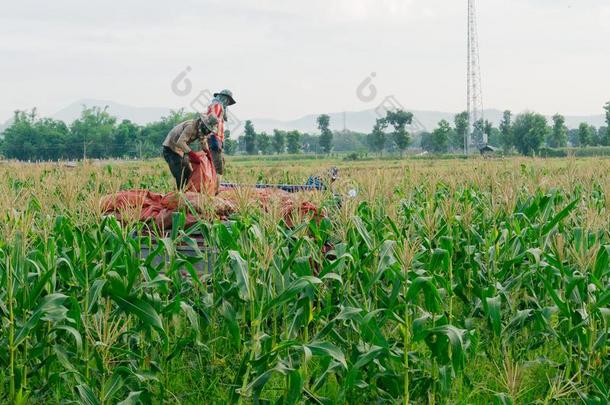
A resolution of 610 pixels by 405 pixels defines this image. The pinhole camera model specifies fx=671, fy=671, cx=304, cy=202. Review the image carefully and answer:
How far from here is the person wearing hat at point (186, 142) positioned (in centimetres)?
1097

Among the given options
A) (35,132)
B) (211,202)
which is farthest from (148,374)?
(35,132)

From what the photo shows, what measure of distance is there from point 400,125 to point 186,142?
3636 inches

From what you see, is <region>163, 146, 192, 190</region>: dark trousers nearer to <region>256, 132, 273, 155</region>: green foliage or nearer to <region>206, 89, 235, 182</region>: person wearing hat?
<region>206, 89, 235, 182</region>: person wearing hat

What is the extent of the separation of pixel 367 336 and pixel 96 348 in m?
1.82

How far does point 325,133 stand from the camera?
112 m

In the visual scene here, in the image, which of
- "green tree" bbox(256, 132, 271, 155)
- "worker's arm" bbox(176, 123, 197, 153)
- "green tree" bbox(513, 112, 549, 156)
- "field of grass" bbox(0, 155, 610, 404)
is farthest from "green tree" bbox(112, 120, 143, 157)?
"field of grass" bbox(0, 155, 610, 404)

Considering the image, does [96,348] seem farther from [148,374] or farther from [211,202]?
[211,202]

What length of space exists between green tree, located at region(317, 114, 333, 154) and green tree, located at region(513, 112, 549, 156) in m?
31.7

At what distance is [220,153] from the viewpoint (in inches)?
480

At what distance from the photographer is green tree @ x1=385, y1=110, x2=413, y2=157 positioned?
100m

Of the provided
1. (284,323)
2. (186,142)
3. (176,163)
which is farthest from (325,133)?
(284,323)

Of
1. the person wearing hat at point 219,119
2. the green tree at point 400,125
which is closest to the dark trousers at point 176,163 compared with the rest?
the person wearing hat at point 219,119

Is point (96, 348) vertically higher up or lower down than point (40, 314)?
lower down

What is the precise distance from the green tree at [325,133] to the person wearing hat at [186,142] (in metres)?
101
